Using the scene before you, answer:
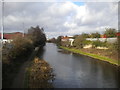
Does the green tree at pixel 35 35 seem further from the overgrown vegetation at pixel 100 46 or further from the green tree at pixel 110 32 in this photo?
the green tree at pixel 110 32

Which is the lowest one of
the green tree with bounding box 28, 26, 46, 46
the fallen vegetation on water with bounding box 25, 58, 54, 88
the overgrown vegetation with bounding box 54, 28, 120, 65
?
the fallen vegetation on water with bounding box 25, 58, 54, 88

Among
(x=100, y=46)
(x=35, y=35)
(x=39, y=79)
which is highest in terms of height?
(x=35, y=35)

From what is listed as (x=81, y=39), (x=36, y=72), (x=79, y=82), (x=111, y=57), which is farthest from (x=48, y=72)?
(x=81, y=39)

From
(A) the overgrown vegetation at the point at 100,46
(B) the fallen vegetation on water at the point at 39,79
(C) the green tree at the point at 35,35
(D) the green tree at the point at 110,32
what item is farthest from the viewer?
(D) the green tree at the point at 110,32

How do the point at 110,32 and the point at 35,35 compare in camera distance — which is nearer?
the point at 35,35

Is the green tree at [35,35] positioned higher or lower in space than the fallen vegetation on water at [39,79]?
higher

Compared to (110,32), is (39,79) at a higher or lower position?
lower

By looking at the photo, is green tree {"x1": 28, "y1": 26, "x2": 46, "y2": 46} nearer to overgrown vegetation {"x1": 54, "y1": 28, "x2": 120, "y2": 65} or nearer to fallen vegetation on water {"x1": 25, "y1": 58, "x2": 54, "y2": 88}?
overgrown vegetation {"x1": 54, "y1": 28, "x2": 120, "y2": 65}

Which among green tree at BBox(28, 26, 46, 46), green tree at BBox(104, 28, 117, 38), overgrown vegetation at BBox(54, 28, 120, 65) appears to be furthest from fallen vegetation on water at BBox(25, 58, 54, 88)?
green tree at BBox(104, 28, 117, 38)

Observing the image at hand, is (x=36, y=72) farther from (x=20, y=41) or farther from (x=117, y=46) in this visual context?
(x=117, y=46)

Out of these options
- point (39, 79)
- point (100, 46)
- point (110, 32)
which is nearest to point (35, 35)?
point (100, 46)

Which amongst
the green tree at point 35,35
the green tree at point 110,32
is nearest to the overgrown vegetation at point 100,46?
the green tree at point 110,32

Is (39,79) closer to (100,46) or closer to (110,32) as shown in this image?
(100,46)

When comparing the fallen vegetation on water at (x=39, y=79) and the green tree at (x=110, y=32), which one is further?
the green tree at (x=110, y=32)
